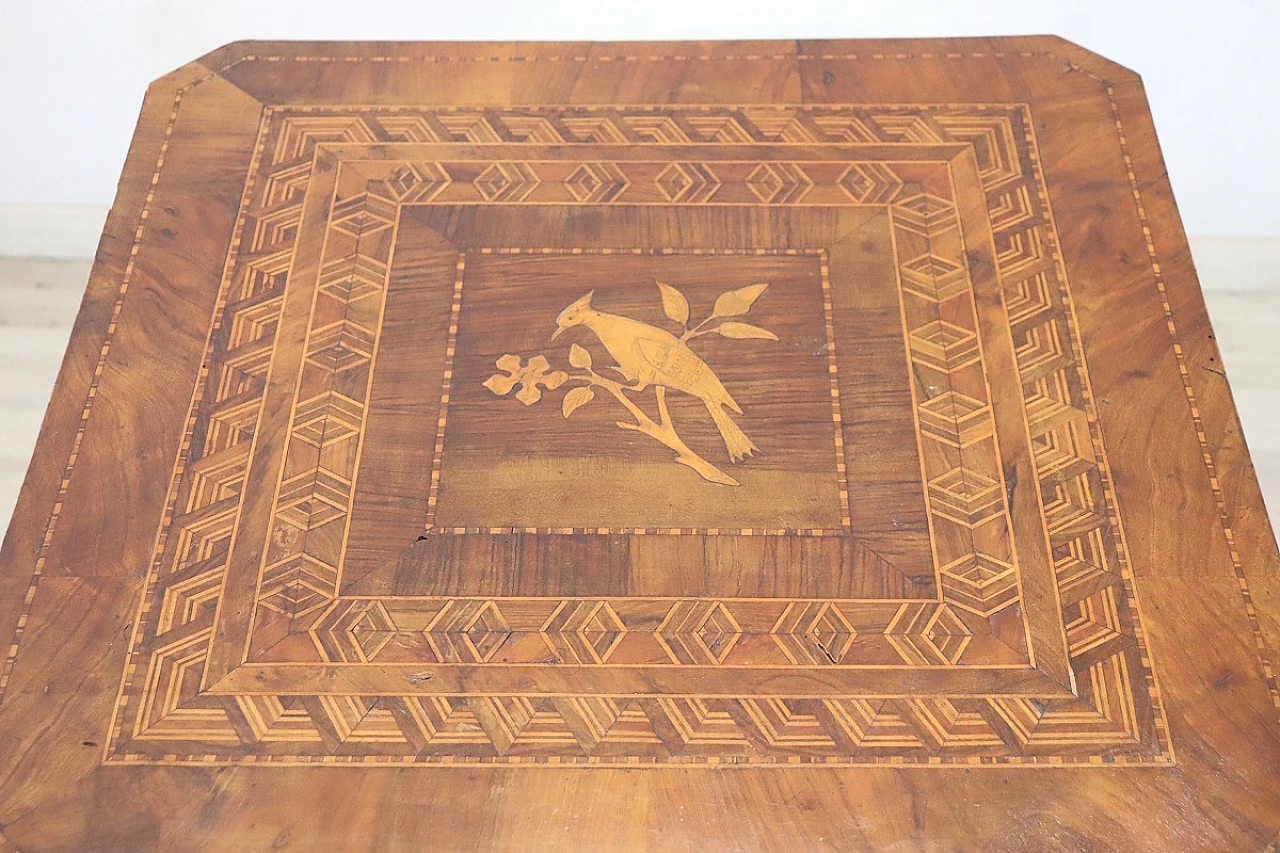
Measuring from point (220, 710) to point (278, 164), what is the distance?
2.19 feet

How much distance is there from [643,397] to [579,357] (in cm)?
8

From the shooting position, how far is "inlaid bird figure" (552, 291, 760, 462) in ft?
4.25

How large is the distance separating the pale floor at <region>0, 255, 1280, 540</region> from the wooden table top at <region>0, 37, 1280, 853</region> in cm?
79

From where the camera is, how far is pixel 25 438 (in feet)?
6.86

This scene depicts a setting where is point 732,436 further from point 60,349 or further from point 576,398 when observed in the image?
point 60,349

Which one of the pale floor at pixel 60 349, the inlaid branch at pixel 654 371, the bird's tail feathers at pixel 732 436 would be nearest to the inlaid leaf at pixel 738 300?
the inlaid branch at pixel 654 371

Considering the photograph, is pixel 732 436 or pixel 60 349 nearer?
pixel 732 436

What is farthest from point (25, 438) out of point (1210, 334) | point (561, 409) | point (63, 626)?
point (1210, 334)

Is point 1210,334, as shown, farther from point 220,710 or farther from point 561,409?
point 220,710

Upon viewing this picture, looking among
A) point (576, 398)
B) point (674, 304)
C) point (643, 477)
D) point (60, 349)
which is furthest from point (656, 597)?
point (60, 349)

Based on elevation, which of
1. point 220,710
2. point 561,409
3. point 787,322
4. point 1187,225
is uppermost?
point 1187,225

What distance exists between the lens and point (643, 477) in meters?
1.26

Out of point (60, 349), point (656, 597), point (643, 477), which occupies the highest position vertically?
point (60, 349)

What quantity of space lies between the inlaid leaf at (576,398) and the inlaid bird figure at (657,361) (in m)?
0.04
